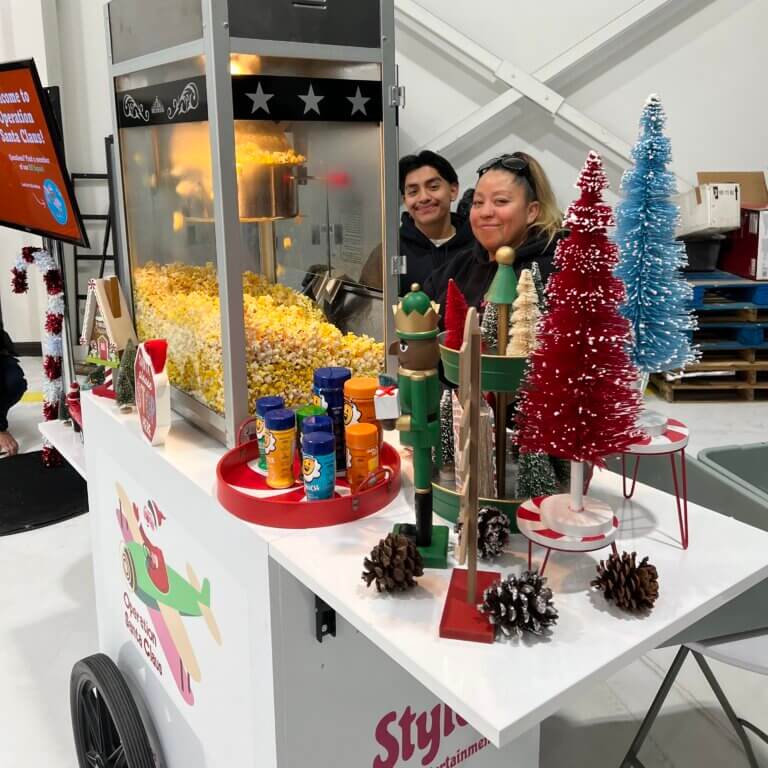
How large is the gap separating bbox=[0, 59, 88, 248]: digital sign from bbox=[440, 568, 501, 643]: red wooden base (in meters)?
2.27

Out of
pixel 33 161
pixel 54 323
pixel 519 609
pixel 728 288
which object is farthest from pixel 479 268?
pixel 728 288

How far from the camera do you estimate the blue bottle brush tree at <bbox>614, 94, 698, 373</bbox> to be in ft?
4.21

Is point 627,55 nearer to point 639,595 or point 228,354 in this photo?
point 228,354

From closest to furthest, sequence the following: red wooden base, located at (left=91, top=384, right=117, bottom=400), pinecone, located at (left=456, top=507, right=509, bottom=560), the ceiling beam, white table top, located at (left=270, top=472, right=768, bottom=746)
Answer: white table top, located at (left=270, top=472, right=768, bottom=746)
pinecone, located at (left=456, top=507, right=509, bottom=560)
red wooden base, located at (left=91, top=384, right=117, bottom=400)
the ceiling beam

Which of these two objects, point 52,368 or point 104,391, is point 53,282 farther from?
point 104,391

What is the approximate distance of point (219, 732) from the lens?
5.38 feet

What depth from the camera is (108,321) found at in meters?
2.00

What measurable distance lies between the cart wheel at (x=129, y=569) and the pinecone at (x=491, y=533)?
39.6 inches

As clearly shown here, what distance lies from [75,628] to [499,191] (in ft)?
6.58

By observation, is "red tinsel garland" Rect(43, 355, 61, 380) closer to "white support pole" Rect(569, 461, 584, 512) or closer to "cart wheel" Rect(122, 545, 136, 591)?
"cart wheel" Rect(122, 545, 136, 591)

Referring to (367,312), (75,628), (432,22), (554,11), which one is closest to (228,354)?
(367,312)

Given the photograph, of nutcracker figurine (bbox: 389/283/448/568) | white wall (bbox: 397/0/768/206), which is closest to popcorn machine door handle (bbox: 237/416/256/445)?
nutcracker figurine (bbox: 389/283/448/568)

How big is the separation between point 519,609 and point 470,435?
231 millimetres

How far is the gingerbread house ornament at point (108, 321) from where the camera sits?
6.52 ft
